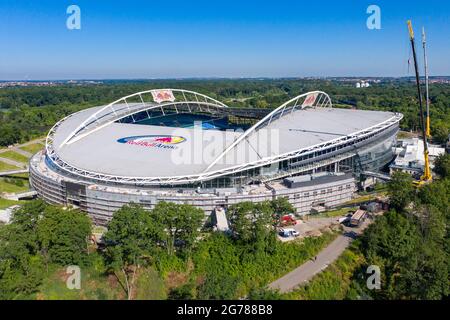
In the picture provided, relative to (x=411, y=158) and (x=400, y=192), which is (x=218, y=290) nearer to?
(x=400, y=192)

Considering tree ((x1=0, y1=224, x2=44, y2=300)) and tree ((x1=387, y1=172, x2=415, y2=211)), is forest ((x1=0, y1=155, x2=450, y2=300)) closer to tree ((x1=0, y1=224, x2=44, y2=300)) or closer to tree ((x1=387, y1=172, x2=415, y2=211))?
tree ((x1=0, y1=224, x2=44, y2=300))

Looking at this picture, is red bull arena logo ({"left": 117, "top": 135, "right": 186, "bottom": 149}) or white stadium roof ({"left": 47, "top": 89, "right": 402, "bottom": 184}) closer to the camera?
white stadium roof ({"left": 47, "top": 89, "right": 402, "bottom": 184})

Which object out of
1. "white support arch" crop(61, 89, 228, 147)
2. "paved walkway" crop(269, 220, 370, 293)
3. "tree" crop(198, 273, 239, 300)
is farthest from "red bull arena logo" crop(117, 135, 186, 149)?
"tree" crop(198, 273, 239, 300)

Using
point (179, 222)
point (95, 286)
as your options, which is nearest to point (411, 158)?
point (179, 222)

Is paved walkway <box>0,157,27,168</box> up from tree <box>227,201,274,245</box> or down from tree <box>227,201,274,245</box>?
up

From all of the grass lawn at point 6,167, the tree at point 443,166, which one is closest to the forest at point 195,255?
the tree at point 443,166

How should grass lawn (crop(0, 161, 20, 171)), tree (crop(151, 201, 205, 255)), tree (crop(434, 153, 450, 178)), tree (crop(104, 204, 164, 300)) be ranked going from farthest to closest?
1. grass lawn (crop(0, 161, 20, 171))
2. tree (crop(434, 153, 450, 178))
3. tree (crop(151, 201, 205, 255))
4. tree (crop(104, 204, 164, 300))
